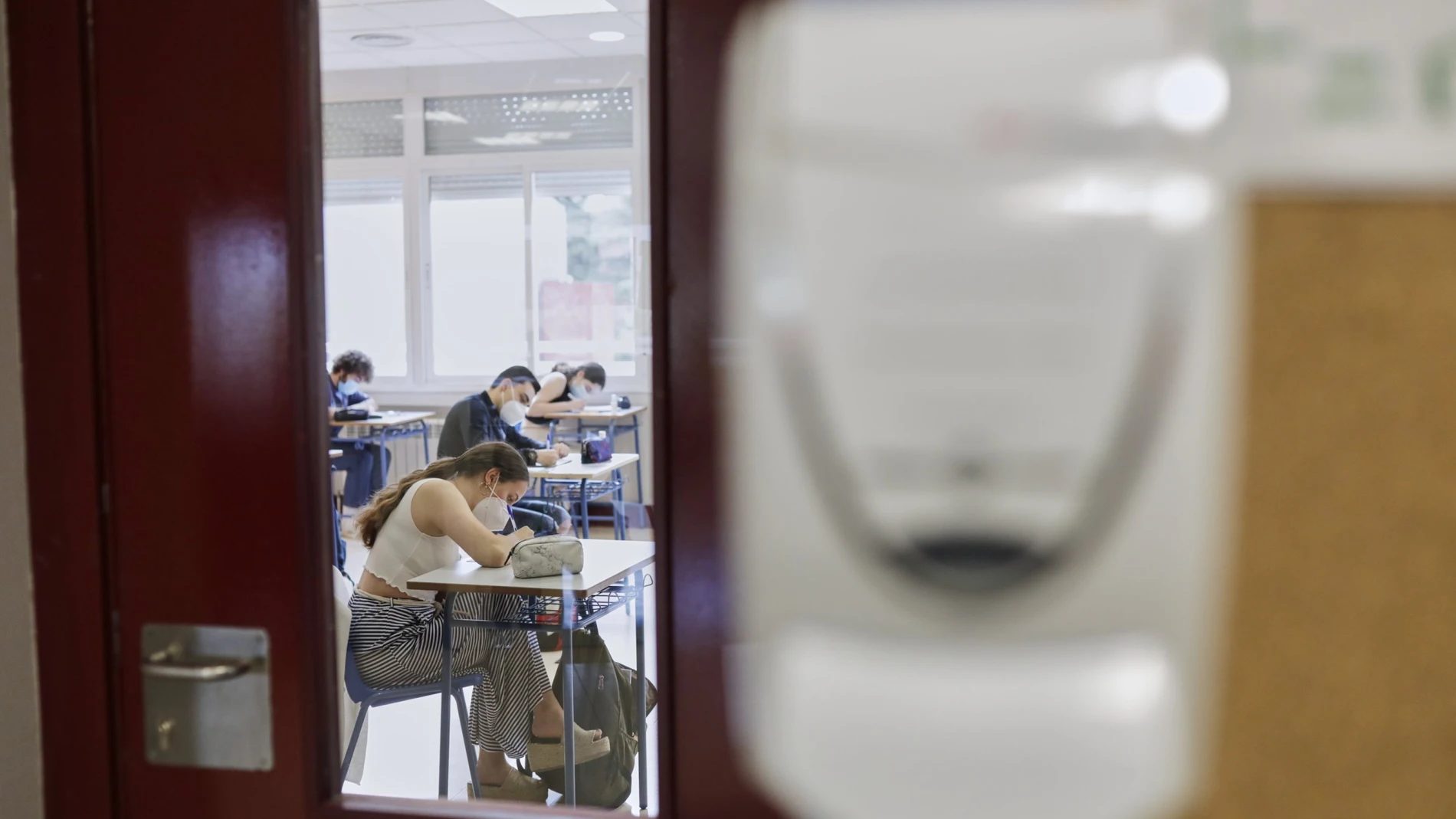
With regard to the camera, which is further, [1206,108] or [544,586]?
[544,586]

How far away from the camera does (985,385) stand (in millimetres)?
364

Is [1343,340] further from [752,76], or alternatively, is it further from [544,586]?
[544,586]

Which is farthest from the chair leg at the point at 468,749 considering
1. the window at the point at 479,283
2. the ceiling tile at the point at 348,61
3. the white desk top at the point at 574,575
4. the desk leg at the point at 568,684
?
the ceiling tile at the point at 348,61

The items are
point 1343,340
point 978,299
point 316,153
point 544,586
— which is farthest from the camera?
point 544,586

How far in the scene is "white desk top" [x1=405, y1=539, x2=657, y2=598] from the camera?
1151 mm

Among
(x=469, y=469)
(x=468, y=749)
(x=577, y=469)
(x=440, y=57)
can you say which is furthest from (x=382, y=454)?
(x=440, y=57)

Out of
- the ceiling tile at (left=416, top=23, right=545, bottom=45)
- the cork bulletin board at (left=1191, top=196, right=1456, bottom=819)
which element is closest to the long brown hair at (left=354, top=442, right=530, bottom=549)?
the ceiling tile at (left=416, top=23, right=545, bottom=45)

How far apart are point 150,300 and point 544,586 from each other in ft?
2.49

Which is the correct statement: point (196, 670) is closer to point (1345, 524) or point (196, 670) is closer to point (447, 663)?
point (1345, 524)

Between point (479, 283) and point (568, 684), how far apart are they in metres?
0.76

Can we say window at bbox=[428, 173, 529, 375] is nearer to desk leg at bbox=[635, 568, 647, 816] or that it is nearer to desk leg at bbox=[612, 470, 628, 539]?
desk leg at bbox=[612, 470, 628, 539]

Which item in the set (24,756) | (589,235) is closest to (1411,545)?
(589,235)

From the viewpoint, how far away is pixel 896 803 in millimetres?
364

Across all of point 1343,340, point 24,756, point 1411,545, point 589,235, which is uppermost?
point 589,235
